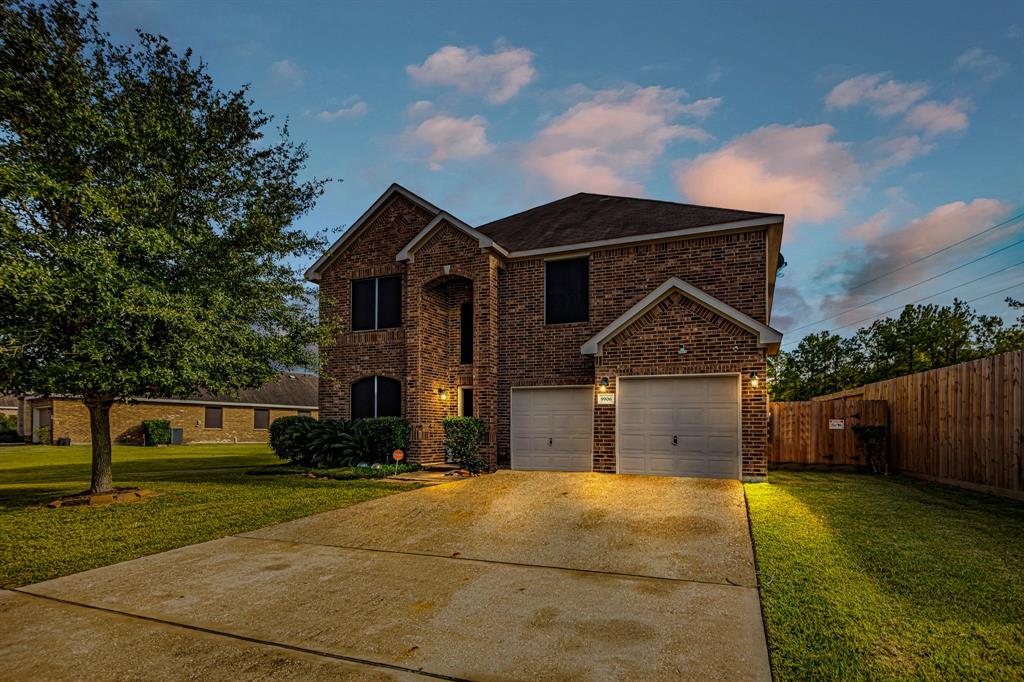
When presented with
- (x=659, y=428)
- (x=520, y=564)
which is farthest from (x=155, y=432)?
(x=520, y=564)

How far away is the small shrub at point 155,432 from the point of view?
30.1 m

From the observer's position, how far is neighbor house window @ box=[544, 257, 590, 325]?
13531mm

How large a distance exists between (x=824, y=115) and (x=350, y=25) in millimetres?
13298

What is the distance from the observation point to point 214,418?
34375 millimetres

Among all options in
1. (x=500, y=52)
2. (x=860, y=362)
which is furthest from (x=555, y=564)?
(x=860, y=362)

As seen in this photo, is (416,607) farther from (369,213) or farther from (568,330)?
(369,213)

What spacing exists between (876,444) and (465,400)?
10.5m

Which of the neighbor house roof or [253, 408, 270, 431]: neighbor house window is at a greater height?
the neighbor house roof

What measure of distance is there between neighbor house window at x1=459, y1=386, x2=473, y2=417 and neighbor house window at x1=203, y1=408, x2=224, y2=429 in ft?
87.8

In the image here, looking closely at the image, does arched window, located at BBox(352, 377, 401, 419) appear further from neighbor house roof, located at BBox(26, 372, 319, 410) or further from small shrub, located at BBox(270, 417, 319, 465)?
neighbor house roof, located at BBox(26, 372, 319, 410)

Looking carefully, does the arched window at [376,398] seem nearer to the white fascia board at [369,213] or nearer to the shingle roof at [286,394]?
the white fascia board at [369,213]

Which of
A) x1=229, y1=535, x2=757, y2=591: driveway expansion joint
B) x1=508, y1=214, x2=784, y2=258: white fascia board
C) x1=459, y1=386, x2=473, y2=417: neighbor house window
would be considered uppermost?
x1=508, y1=214, x2=784, y2=258: white fascia board

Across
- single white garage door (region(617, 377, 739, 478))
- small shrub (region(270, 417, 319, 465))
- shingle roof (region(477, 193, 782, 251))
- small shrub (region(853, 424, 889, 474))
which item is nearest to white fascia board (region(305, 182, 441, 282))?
shingle roof (region(477, 193, 782, 251))

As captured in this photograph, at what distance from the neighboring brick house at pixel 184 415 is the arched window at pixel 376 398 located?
14.9 metres
